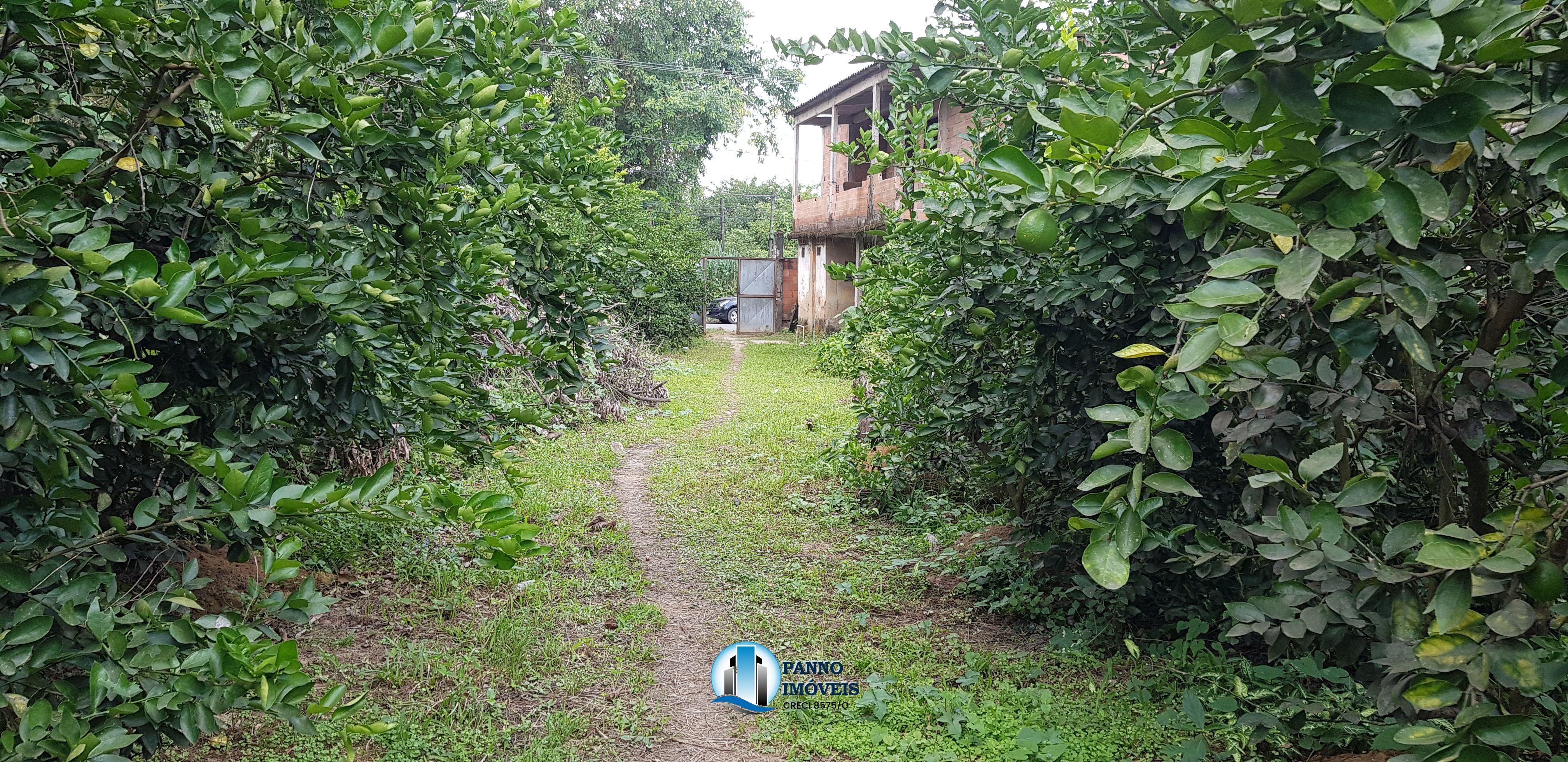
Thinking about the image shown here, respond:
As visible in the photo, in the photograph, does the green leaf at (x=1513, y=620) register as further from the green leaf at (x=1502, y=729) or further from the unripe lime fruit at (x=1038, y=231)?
the unripe lime fruit at (x=1038, y=231)

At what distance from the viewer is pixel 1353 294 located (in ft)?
4.45

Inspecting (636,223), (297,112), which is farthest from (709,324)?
(297,112)

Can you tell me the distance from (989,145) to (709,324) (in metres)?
26.9

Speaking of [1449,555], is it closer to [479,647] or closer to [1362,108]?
[1362,108]

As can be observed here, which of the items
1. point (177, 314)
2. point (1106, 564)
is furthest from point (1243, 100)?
point (177, 314)

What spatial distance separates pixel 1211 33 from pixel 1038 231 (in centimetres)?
37

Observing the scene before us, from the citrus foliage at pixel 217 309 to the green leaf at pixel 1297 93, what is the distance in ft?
5.92

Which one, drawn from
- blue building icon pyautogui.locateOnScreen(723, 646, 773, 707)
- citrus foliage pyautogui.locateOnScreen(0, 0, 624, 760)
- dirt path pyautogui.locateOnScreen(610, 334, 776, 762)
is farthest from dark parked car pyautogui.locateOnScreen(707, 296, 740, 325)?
citrus foliage pyautogui.locateOnScreen(0, 0, 624, 760)

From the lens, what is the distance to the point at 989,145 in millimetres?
3916

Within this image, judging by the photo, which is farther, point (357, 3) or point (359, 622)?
point (359, 622)

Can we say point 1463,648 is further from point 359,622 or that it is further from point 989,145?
point 359,622

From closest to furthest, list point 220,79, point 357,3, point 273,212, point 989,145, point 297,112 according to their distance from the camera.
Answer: point 220,79, point 297,112, point 273,212, point 357,3, point 989,145

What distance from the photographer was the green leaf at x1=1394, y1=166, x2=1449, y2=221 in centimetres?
114

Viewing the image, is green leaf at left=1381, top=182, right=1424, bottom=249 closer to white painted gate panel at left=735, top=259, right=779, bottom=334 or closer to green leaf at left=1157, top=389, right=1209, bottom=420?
green leaf at left=1157, top=389, right=1209, bottom=420
